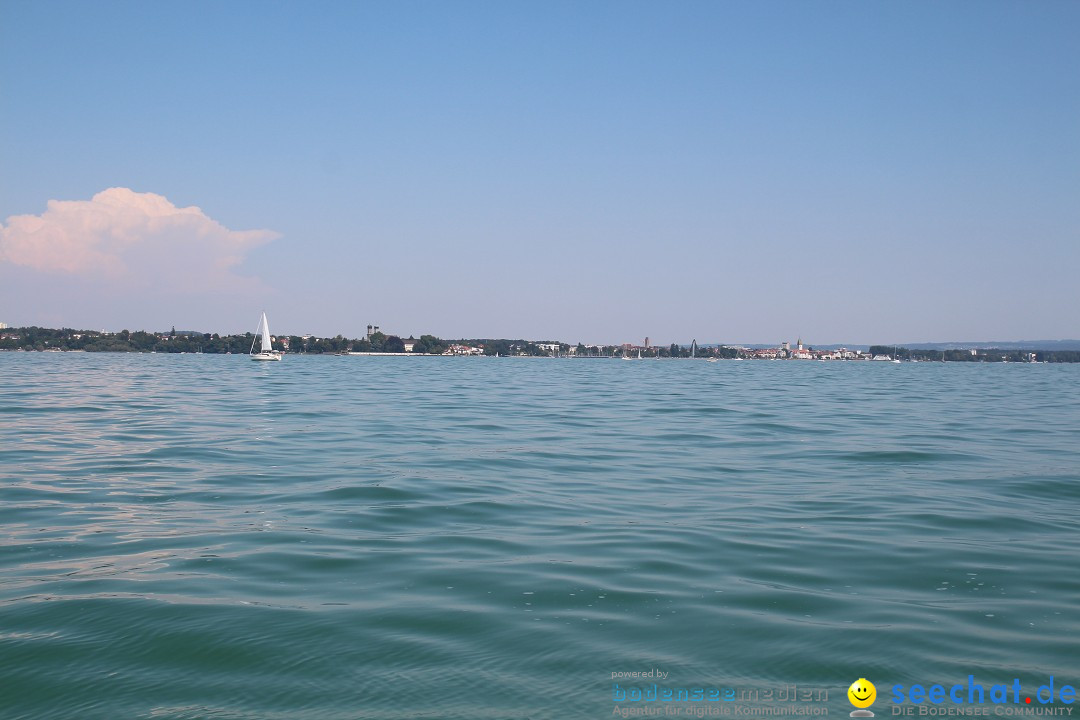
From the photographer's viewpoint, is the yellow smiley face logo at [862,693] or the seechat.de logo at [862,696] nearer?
the seechat.de logo at [862,696]

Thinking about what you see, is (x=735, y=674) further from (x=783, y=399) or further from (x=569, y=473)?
(x=783, y=399)

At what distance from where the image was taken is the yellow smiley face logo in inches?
232

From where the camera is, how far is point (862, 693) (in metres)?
6.00

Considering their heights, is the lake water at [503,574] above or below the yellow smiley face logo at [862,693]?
above

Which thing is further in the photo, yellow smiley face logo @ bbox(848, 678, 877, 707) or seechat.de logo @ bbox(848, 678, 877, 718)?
yellow smiley face logo @ bbox(848, 678, 877, 707)

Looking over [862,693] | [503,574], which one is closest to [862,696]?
[862,693]

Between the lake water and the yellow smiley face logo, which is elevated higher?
the lake water

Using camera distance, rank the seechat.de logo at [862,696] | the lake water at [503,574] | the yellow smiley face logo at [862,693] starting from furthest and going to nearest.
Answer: the lake water at [503,574] → the yellow smiley face logo at [862,693] → the seechat.de logo at [862,696]

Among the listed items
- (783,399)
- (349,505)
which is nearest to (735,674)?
(349,505)

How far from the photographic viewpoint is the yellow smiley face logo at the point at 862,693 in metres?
5.89

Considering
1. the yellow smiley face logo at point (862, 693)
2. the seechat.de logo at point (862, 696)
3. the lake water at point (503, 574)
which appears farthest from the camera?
the lake water at point (503, 574)

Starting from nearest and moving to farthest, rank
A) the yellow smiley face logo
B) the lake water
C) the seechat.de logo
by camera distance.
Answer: the seechat.de logo, the yellow smiley face logo, the lake water

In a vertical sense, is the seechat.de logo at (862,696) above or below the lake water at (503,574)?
below

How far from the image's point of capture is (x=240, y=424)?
25.1m
